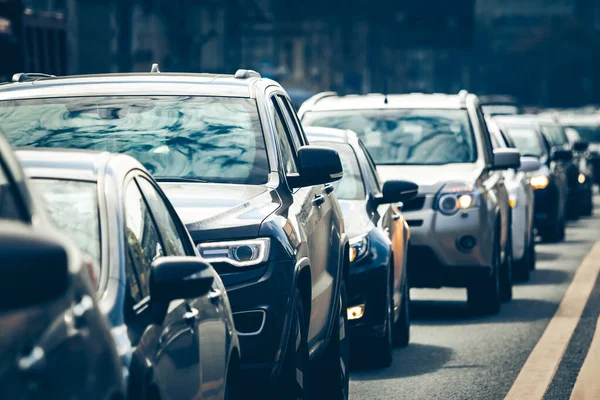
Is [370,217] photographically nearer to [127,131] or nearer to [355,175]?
[355,175]

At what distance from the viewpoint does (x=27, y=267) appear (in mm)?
2729

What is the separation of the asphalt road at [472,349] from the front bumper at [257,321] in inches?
97.2

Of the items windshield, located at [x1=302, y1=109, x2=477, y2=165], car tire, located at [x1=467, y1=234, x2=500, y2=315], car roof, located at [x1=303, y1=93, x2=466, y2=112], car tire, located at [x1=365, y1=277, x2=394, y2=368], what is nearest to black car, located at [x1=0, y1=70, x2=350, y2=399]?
car tire, located at [x1=365, y1=277, x2=394, y2=368]

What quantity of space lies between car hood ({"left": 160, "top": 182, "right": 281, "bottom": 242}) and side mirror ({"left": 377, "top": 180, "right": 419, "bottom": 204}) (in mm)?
3806

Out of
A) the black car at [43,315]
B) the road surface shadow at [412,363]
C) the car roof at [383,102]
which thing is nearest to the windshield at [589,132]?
the car roof at [383,102]

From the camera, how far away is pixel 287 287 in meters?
6.85

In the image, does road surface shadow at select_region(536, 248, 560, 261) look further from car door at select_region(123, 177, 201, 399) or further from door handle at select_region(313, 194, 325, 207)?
car door at select_region(123, 177, 201, 399)

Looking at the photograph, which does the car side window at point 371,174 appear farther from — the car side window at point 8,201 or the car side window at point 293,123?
the car side window at point 8,201

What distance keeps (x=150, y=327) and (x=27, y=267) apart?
6.02 ft

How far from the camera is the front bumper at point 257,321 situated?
6664 mm

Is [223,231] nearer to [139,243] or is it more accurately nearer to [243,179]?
[243,179]

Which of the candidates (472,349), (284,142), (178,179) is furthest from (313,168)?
(472,349)

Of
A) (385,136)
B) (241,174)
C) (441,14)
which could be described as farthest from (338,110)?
(441,14)

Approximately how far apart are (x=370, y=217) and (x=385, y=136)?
3.57m
